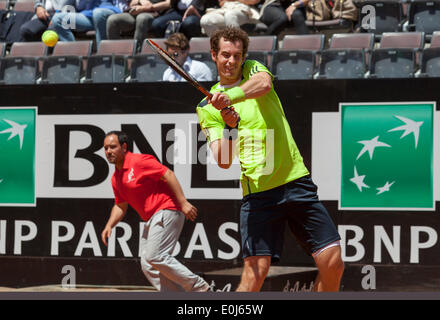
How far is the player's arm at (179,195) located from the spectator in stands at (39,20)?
456 centimetres

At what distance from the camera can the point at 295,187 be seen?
13.8ft

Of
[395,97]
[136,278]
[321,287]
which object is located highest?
[395,97]

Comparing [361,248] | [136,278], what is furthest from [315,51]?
[136,278]

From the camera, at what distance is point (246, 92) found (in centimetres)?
392

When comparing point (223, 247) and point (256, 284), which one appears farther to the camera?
point (223, 247)

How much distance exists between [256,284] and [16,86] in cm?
435

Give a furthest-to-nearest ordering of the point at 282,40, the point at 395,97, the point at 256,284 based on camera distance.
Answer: the point at 282,40 → the point at 395,97 → the point at 256,284

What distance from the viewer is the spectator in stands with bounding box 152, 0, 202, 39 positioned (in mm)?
9492

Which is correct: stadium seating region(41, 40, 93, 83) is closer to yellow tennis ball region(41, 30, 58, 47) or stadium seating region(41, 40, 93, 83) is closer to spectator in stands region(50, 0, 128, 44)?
yellow tennis ball region(41, 30, 58, 47)

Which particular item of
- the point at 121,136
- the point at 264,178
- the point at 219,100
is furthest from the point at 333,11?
the point at 219,100

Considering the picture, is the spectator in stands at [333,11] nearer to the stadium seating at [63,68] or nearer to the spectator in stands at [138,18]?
the spectator in stands at [138,18]
